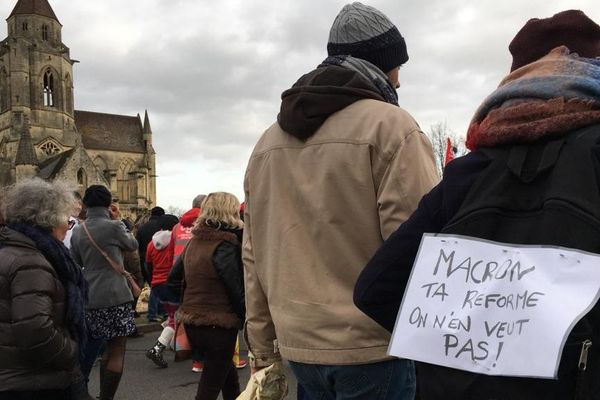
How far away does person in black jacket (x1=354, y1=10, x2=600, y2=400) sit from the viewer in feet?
4.49

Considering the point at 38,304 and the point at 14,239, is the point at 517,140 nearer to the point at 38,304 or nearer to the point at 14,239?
the point at 38,304

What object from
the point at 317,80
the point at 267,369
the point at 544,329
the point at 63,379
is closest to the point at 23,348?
the point at 63,379

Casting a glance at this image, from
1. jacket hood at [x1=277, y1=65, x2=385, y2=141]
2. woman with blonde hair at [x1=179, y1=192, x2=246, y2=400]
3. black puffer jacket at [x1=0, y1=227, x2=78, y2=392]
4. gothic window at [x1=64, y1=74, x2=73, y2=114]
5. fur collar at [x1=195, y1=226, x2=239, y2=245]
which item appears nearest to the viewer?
jacket hood at [x1=277, y1=65, x2=385, y2=141]

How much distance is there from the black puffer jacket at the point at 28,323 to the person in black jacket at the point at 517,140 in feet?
7.56

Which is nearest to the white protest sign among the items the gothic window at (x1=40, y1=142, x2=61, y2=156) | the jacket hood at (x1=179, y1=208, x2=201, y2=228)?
the jacket hood at (x1=179, y1=208, x2=201, y2=228)

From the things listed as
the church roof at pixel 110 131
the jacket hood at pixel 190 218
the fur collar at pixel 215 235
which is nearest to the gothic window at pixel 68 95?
the church roof at pixel 110 131

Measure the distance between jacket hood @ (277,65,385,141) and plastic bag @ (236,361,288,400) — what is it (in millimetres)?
1044

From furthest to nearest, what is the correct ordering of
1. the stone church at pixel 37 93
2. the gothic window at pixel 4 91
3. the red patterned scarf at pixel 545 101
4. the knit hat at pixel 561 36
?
the gothic window at pixel 4 91 < the stone church at pixel 37 93 < the knit hat at pixel 561 36 < the red patterned scarf at pixel 545 101

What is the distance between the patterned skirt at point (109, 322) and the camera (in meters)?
5.40

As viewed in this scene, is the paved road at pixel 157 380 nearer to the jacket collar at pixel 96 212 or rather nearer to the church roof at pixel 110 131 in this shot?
the jacket collar at pixel 96 212

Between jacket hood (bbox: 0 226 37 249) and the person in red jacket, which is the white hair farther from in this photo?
the person in red jacket

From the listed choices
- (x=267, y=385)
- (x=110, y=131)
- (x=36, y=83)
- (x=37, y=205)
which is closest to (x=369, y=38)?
(x=267, y=385)

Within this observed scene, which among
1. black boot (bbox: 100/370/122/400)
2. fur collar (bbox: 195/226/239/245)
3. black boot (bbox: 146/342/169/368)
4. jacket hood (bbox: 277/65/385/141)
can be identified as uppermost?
jacket hood (bbox: 277/65/385/141)

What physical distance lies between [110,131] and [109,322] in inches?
3159
